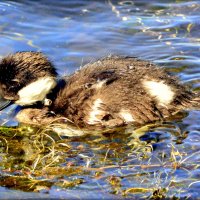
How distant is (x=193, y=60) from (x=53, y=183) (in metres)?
2.67

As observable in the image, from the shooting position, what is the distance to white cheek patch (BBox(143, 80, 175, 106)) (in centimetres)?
553

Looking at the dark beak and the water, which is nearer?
the water

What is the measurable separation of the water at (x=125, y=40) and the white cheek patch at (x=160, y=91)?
0.69ft

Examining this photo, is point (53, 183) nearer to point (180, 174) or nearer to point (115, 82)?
point (180, 174)

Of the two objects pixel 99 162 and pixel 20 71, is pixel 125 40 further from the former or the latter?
pixel 99 162

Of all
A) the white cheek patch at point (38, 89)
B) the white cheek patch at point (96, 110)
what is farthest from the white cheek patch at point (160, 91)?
the white cheek patch at point (38, 89)

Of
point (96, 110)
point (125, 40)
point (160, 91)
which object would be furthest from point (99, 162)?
point (125, 40)

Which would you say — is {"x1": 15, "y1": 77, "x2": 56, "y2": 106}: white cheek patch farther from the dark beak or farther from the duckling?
the dark beak

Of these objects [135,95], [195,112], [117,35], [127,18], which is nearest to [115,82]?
[135,95]

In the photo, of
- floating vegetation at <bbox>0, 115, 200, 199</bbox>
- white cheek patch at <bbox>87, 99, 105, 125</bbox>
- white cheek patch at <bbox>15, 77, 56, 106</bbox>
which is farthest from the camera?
white cheek patch at <bbox>15, 77, 56, 106</bbox>

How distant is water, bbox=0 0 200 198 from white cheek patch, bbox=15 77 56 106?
312 mm

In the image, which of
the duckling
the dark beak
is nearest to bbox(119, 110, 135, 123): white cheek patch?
the duckling

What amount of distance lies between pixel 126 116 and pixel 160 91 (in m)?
0.34

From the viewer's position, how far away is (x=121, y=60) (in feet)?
18.9
